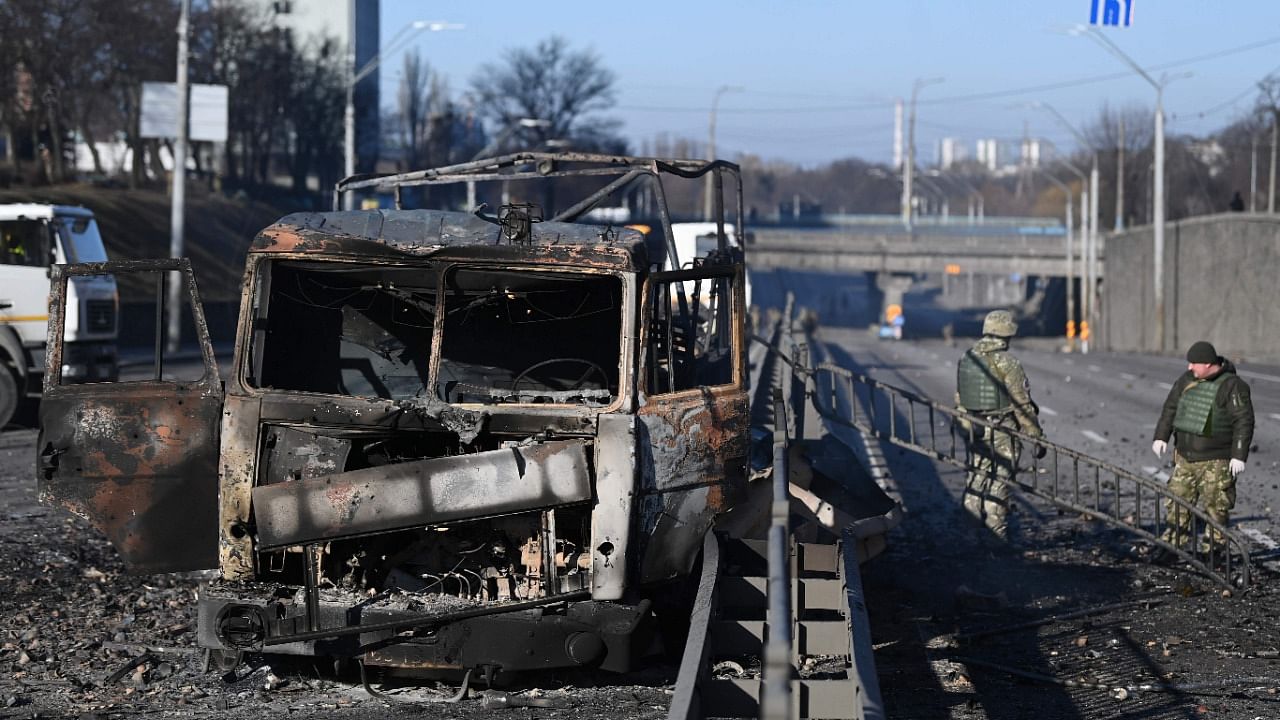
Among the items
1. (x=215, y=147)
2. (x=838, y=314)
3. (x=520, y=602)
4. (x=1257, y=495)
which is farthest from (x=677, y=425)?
(x=838, y=314)

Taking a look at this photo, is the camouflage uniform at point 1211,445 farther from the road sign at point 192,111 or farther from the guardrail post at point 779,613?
the road sign at point 192,111

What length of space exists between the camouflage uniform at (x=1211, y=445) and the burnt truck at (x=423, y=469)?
4590 millimetres

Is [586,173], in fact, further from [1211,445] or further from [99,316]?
[99,316]

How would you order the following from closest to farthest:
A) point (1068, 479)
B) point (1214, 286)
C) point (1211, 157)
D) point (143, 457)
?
point (143, 457) < point (1068, 479) < point (1214, 286) < point (1211, 157)

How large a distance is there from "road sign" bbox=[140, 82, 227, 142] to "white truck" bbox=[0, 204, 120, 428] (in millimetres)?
21902

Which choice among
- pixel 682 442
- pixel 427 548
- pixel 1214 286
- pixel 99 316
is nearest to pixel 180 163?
pixel 99 316

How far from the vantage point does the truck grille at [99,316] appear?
20062 millimetres

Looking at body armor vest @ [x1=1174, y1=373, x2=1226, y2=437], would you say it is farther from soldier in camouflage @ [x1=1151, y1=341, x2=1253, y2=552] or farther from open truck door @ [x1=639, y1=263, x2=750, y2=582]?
open truck door @ [x1=639, y1=263, x2=750, y2=582]

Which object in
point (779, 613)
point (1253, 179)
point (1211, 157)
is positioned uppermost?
point (1211, 157)

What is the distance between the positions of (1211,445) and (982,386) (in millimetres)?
1913

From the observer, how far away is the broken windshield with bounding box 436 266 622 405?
8.02 metres

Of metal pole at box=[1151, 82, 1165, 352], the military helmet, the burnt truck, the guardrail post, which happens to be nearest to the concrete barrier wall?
metal pole at box=[1151, 82, 1165, 352]

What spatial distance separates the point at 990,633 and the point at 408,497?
12.7 feet

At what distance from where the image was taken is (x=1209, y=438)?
443 inches
